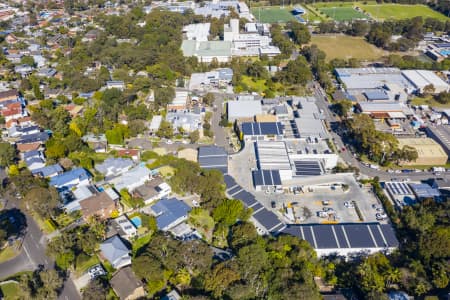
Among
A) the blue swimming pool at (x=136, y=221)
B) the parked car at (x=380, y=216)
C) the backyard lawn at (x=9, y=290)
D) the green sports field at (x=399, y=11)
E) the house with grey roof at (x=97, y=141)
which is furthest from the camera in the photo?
the green sports field at (x=399, y=11)

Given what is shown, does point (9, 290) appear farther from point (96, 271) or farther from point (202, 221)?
point (202, 221)

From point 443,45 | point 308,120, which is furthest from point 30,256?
point 443,45

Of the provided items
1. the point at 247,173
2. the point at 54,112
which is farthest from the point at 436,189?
the point at 54,112

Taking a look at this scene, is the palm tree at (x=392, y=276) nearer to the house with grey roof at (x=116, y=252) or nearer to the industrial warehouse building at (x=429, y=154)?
the industrial warehouse building at (x=429, y=154)

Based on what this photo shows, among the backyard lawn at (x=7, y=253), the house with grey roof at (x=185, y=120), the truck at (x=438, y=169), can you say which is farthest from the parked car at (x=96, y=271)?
the truck at (x=438, y=169)

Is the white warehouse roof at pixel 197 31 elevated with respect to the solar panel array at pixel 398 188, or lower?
elevated

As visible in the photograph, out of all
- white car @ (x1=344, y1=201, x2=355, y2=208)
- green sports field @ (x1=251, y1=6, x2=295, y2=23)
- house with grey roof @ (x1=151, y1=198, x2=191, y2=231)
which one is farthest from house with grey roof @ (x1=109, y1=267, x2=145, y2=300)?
green sports field @ (x1=251, y1=6, x2=295, y2=23)

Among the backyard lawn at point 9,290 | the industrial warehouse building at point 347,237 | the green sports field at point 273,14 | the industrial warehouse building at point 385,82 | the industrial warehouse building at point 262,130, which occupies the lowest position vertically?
the backyard lawn at point 9,290
